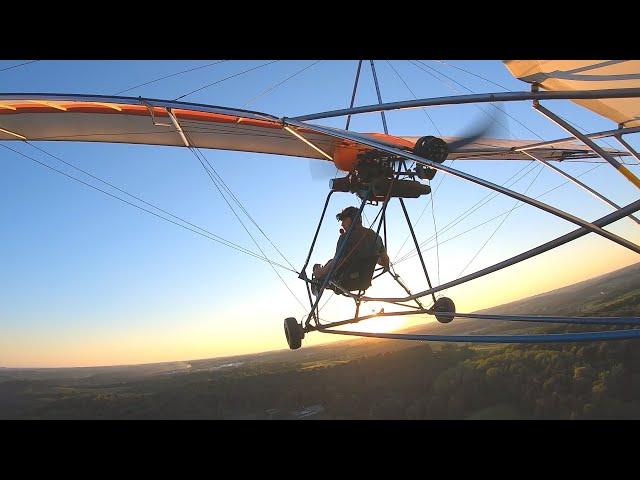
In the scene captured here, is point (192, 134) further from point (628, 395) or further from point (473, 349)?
point (473, 349)

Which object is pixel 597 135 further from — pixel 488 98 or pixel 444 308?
pixel 444 308

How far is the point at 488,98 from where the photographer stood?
3.00 meters

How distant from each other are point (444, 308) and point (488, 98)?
15.6ft

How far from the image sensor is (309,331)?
6371mm

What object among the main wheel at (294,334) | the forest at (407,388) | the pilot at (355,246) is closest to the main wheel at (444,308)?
the pilot at (355,246)

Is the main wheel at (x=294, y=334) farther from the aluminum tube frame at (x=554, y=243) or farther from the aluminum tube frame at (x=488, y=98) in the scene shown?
the aluminum tube frame at (x=488, y=98)

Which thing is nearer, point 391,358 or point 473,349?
point 391,358

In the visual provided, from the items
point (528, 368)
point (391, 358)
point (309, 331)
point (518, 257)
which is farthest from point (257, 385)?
point (518, 257)

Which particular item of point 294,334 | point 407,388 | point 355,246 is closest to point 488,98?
point 355,246

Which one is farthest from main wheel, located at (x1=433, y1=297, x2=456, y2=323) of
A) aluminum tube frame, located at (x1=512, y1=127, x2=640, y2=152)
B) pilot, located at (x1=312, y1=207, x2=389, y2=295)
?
aluminum tube frame, located at (x1=512, y1=127, x2=640, y2=152)

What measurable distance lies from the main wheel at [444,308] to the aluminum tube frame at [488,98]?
4.29m

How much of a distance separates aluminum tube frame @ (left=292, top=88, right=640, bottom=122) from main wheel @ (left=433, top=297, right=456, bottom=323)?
4289mm

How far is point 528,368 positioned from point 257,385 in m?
38.8

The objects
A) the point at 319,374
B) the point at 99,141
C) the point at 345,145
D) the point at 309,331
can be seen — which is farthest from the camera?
the point at 319,374
